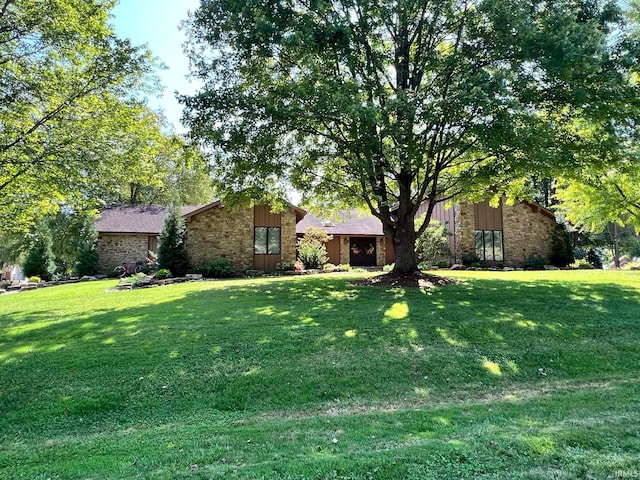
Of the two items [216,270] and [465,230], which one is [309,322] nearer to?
[216,270]

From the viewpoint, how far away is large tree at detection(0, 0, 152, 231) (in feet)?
27.6

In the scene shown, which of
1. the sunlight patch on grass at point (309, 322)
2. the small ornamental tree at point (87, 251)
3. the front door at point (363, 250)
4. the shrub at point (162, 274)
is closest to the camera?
the sunlight patch on grass at point (309, 322)

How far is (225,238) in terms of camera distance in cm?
1973

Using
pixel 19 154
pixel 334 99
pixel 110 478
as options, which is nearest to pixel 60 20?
pixel 19 154

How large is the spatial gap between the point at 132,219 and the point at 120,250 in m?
2.66

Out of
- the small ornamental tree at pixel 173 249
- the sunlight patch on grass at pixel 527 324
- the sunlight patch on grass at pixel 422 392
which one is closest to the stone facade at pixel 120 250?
the small ornamental tree at pixel 173 249

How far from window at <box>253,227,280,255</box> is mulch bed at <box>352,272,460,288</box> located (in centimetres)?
824

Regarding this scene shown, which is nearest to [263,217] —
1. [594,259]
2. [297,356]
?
[297,356]

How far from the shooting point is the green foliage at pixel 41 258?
19750 millimetres

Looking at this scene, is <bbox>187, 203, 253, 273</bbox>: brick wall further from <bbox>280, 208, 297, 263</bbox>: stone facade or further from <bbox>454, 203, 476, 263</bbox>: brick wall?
<bbox>454, 203, 476, 263</bbox>: brick wall

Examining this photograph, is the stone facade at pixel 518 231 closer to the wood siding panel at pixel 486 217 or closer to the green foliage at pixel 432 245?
the wood siding panel at pixel 486 217

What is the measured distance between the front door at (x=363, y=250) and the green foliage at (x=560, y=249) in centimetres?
1088

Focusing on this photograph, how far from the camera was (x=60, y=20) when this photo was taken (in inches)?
336

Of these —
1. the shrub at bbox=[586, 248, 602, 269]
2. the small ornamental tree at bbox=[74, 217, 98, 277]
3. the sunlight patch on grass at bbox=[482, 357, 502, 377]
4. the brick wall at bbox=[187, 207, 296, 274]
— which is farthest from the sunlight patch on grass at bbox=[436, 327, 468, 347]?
the shrub at bbox=[586, 248, 602, 269]
